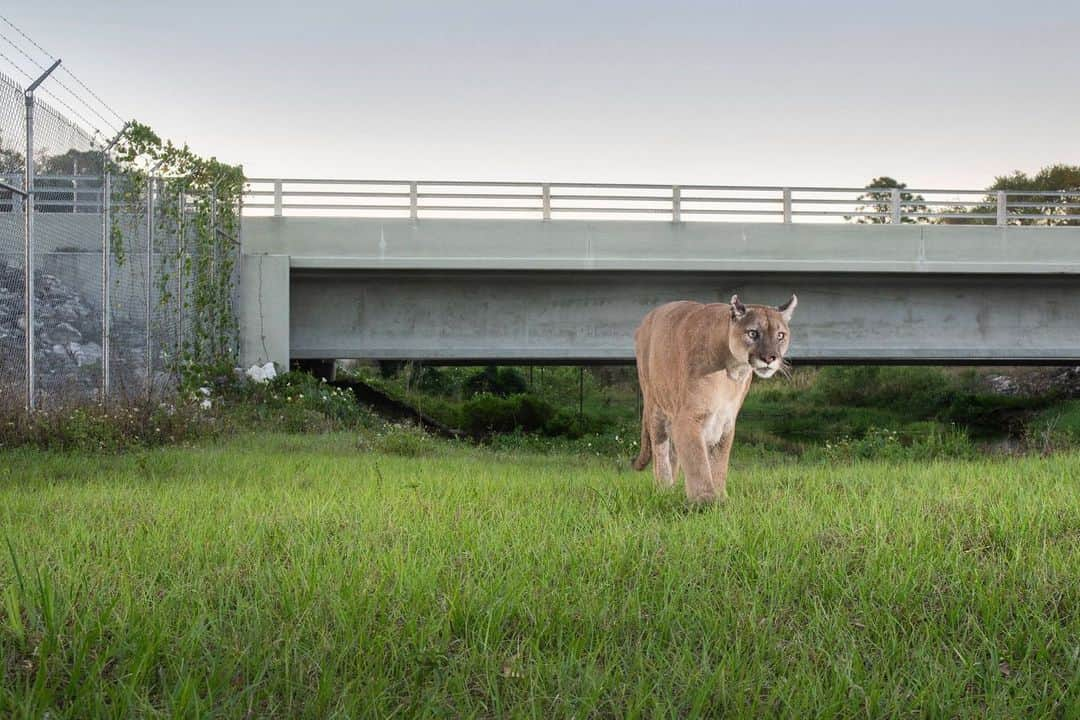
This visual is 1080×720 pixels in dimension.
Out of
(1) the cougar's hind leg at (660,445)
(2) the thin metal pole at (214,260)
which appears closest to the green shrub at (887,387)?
(2) the thin metal pole at (214,260)

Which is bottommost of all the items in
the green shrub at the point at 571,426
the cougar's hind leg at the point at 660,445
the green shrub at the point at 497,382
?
the green shrub at the point at 571,426

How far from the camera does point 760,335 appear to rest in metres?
6.27

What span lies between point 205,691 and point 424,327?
54.6 feet

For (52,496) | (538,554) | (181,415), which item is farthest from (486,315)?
(538,554)

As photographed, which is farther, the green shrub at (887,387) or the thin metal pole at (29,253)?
the green shrub at (887,387)

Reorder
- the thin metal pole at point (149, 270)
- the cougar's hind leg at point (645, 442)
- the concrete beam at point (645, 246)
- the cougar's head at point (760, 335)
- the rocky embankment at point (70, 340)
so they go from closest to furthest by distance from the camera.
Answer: the cougar's head at point (760, 335)
the cougar's hind leg at point (645, 442)
the rocky embankment at point (70, 340)
the thin metal pole at point (149, 270)
the concrete beam at point (645, 246)

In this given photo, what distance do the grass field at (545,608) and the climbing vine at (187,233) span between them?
898 centimetres

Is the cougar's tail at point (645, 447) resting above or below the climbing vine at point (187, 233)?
below

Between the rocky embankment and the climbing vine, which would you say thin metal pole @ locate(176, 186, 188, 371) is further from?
the rocky embankment

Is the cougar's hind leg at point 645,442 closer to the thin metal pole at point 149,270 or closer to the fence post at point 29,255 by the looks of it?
the fence post at point 29,255

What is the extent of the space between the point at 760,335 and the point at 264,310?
1445cm

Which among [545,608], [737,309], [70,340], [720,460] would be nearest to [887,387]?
[70,340]

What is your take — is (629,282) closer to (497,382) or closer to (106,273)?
(106,273)

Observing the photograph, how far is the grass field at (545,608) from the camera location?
3.39 meters
